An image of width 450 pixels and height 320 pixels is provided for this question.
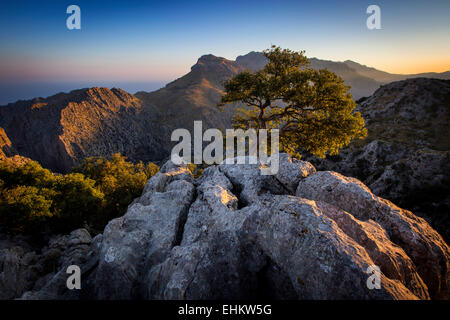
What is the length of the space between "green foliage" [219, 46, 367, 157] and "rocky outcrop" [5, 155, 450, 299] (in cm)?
751

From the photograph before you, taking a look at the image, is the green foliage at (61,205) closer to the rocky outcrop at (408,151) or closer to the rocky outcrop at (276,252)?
the rocky outcrop at (276,252)

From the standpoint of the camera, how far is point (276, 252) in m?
7.86

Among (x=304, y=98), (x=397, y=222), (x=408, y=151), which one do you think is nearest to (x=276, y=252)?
(x=397, y=222)

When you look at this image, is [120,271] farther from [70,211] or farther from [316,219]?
[70,211]

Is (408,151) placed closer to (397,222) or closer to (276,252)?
(397,222)

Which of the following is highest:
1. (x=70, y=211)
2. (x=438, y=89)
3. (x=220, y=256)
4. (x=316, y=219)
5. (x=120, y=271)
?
(x=438, y=89)

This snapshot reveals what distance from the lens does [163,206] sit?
14102 millimetres

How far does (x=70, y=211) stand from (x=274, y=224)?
1137 inches

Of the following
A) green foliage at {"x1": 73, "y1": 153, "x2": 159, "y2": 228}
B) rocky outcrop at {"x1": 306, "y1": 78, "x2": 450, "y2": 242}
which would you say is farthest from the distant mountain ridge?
green foliage at {"x1": 73, "y1": 153, "x2": 159, "y2": 228}

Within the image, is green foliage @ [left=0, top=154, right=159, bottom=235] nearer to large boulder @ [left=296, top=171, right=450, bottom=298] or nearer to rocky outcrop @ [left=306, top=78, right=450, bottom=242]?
large boulder @ [left=296, top=171, right=450, bottom=298]

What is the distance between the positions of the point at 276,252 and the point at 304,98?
48.8ft

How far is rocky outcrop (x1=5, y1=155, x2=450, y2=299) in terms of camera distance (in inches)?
260

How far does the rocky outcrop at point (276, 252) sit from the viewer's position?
21.7 feet
